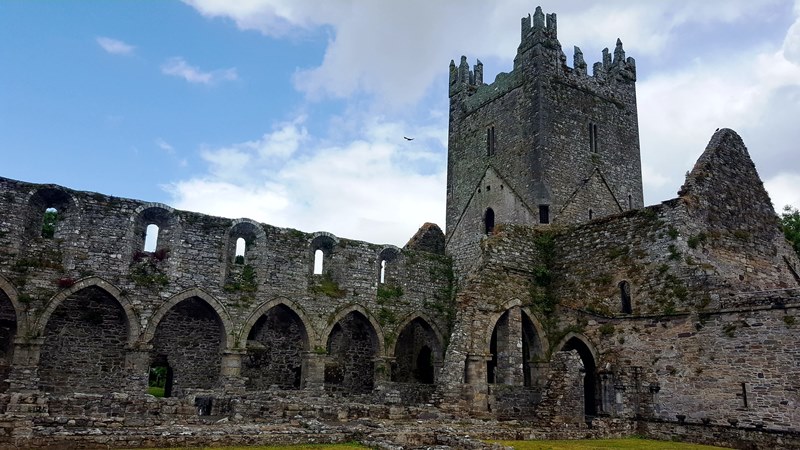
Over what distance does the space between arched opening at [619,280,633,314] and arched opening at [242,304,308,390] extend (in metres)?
11.5

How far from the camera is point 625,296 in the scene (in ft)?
67.3

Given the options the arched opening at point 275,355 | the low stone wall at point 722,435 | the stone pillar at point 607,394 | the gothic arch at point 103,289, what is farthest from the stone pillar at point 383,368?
the low stone wall at point 722,435

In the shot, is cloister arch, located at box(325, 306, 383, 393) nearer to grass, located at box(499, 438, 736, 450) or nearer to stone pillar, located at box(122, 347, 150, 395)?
stone pillar, located at box(122, 347, 150, 395)

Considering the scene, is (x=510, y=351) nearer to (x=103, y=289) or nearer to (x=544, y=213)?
(x=544, y=213)

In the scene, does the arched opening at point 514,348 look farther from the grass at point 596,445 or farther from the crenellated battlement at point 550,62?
the crenellated battlement at point 550,62

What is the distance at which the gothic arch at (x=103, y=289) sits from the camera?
18.9 meters

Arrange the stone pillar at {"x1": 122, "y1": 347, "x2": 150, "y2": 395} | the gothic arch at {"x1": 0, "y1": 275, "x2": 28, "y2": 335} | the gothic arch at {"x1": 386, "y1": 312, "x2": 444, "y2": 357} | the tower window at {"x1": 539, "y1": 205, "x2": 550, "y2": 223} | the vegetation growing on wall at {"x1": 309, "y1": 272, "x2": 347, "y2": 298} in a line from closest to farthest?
the gothic arch at {"x1": 0, "y1": 275, "x2": 28, "y2": 335} < the stone pillar at {"x1": 122, "y1": 347, "x2": 150, "y2": 395} < the vegetation growing on wall at {"x1": 309, "y1": 272, "x2": 347, "y2": 298} < the gothic arch at {"x1": 386, "y1": 312, "x2": 444, "y2": 357} < the tower window at {"x1": 539, "y1": 205, "x2": 550, "y2": 223}

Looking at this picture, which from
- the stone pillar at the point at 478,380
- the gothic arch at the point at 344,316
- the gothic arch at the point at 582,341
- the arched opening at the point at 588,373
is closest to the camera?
the stone pillar at the point at 478,380

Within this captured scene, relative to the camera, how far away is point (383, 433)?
1402 centimetres

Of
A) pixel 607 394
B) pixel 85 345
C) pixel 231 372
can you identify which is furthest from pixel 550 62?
pixel 85 345

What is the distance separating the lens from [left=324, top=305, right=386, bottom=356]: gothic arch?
22891 mm

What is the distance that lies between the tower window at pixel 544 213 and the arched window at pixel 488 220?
2.72 m

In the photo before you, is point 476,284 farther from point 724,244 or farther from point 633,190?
point 633,190

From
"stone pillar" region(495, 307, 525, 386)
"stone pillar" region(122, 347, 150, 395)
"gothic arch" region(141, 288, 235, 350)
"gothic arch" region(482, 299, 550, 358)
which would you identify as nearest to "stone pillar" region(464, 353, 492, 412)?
"gothic arch" region(482, 299, 550, 358)
